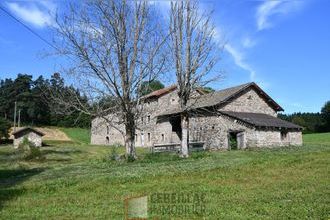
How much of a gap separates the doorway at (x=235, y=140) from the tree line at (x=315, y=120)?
44.7 meters

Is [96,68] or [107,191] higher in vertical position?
[96,68]

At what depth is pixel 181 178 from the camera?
45.0 ft

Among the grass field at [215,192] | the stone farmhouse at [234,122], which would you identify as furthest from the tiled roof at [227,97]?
the grass field at [215,192]

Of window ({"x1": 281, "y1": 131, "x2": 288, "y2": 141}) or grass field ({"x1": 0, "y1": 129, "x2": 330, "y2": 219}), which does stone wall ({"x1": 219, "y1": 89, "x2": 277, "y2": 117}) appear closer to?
window ({"x1": 281, "y1": 131, "x2": 288, "y2": 141})

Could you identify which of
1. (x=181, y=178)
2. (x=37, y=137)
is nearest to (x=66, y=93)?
(x=181, y=178)

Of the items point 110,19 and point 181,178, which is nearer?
point 181,178

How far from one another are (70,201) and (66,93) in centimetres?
1759

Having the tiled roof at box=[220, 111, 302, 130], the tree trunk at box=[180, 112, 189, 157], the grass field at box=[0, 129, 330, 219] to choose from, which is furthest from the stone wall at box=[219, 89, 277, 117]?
the grass field at box=[0, 129, 330, 219]

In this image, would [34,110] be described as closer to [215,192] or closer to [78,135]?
[78,135]

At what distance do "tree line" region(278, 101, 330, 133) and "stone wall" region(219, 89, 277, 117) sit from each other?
123 feet

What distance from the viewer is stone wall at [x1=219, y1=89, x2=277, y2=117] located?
40406mm

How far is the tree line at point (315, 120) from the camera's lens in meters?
80.5

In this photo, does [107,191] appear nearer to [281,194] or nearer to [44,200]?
[44,200]

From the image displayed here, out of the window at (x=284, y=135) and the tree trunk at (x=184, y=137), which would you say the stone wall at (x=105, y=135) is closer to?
the window at (x=284, y=135)
